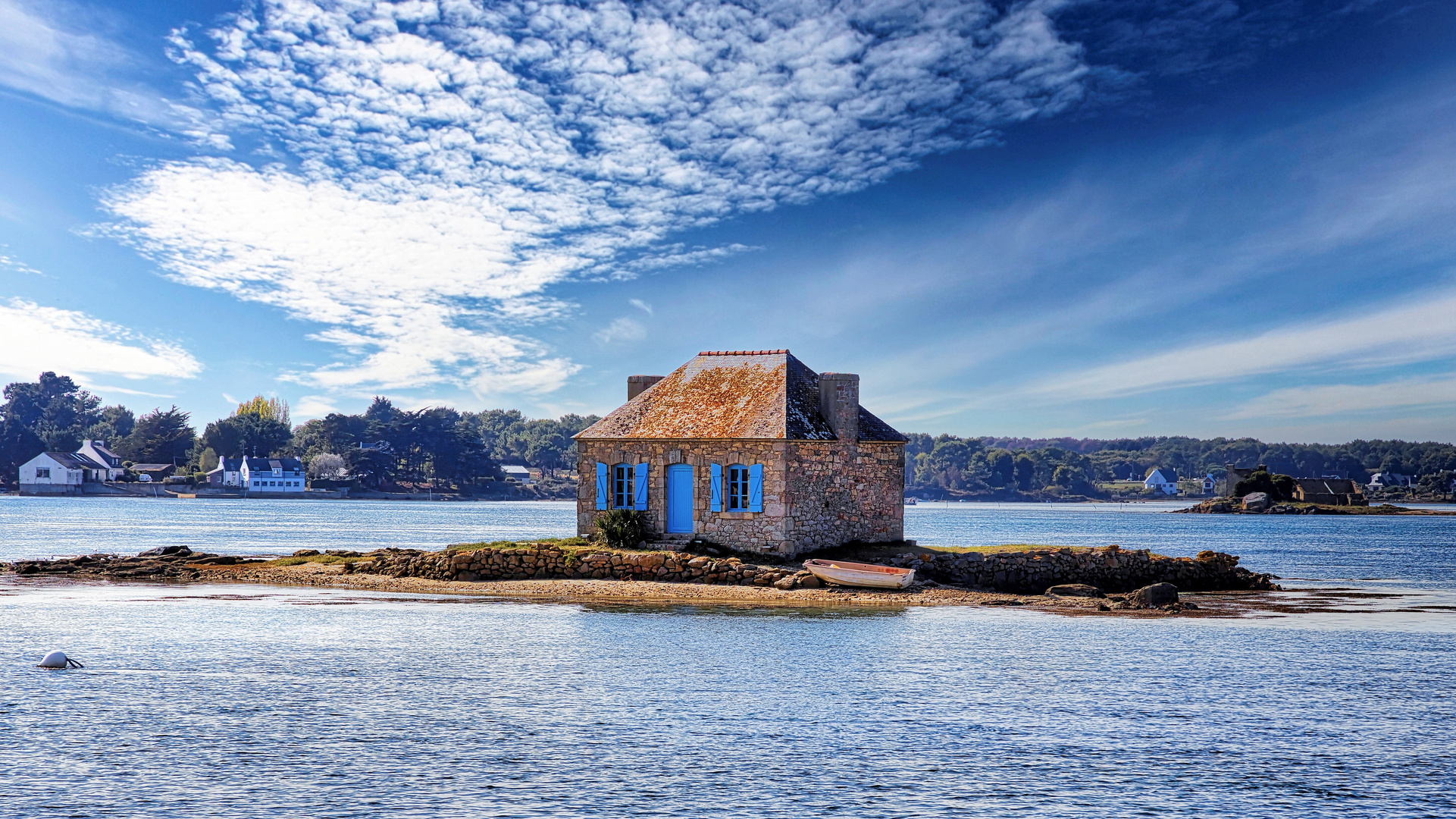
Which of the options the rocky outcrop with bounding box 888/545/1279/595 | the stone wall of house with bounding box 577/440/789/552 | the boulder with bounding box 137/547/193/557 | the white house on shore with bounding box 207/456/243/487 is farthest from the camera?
the white house on shore with bounding box 207/456/243/487

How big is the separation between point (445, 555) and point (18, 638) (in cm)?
1324

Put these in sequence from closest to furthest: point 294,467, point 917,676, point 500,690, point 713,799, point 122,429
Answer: point 713,799 → point 500,690 → point 917,676 → point 294,467 → point 122,429

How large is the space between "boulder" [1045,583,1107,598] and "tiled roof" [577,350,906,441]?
6328 millimetres

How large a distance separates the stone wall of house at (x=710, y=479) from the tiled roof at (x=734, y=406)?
0.30 metres

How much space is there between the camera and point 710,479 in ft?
101

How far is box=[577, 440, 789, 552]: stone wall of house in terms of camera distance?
30.0 meters

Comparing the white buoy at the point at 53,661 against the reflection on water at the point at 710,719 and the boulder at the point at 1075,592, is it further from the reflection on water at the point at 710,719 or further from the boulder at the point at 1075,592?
the boulder at the point at 1075,592

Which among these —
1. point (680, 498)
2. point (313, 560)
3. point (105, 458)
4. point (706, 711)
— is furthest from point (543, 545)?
point (105, 458)

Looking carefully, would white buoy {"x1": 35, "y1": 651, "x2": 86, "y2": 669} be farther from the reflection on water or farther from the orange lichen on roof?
the orange lichen on roof

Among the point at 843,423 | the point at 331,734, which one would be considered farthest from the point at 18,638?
the point at 843,423

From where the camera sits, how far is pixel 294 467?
5989 inches

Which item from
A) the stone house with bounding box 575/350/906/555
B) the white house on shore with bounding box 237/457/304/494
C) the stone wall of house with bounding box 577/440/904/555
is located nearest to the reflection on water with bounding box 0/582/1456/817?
the stone wall of house with bounding box 577/440/904/555

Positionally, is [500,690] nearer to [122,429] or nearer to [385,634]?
[385,634]

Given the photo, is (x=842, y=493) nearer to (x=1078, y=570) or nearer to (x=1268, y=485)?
(x=1078, y=570)
